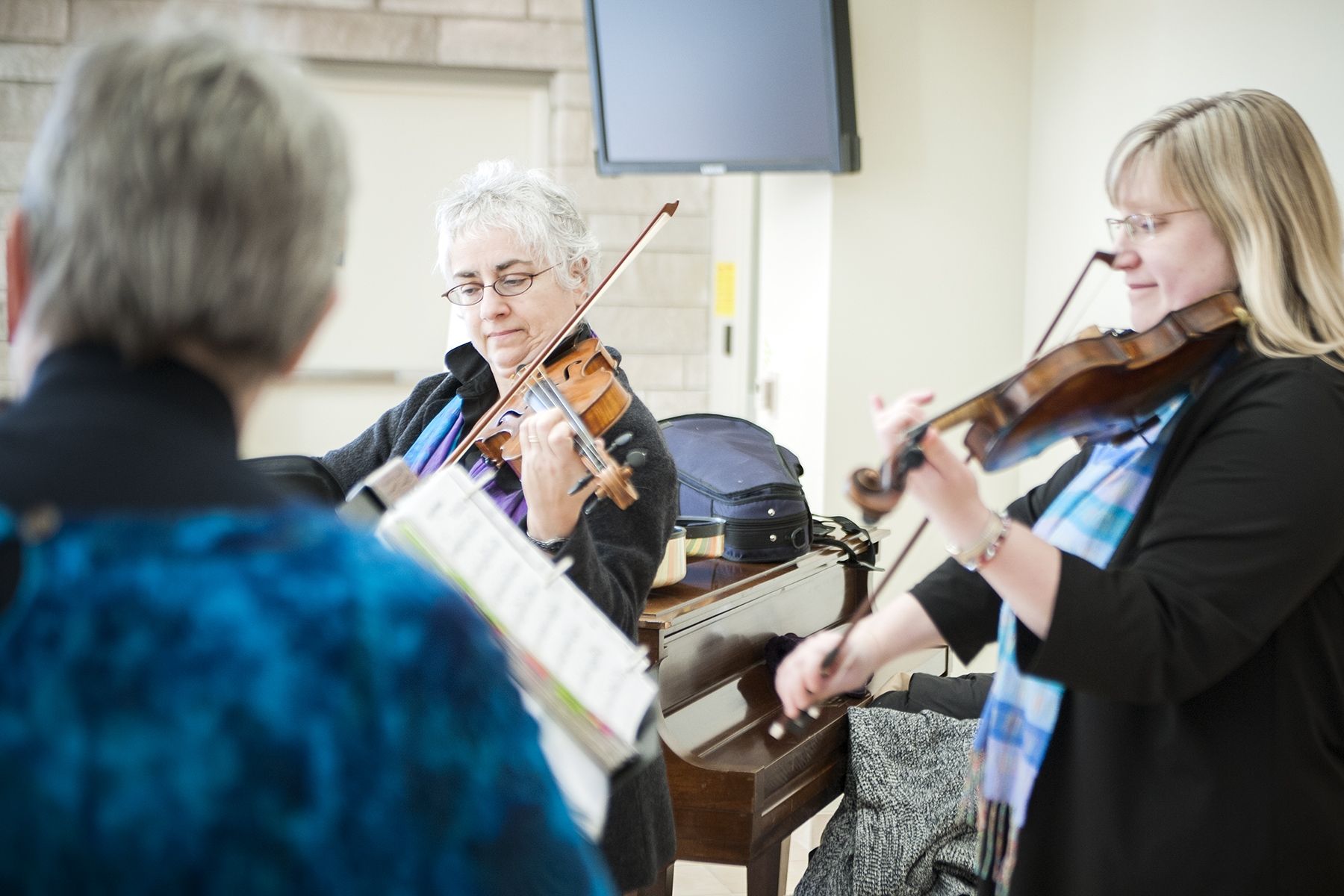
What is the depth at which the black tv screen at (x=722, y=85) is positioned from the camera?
9.70ft

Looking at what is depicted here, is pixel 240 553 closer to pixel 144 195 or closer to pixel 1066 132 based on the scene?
pixel 144 195

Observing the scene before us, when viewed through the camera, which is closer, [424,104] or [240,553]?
[240,553]

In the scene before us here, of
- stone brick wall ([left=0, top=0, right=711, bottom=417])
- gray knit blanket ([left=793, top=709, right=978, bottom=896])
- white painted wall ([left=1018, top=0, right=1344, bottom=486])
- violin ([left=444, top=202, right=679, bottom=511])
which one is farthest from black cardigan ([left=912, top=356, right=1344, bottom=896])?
stone brick wall ([left=0, top=0, right=711, bottom=417])

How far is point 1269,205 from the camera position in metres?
1.22

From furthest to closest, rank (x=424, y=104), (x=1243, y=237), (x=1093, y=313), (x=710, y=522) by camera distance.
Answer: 1. (x=424, y=104)
2. (x=1093, y=313)
3. (x=710, y=522)
4. (x=1243, y=237)

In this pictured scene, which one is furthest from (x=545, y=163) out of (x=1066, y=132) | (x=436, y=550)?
(x=436, y=550)

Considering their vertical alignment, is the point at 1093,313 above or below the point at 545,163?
below

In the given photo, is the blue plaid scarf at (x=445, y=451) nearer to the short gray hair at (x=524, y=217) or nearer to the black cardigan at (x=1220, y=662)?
the short gray hair at (x=524, y=217)

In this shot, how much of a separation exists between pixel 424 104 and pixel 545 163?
44 cm

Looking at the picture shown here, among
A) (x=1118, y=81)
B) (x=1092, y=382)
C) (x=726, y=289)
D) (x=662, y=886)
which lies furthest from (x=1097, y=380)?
(x=726, y=289)

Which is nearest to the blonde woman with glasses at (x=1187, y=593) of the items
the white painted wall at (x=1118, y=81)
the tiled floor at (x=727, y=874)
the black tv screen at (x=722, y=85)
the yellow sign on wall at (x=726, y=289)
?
the white painted wall at (x=1118, y=81)

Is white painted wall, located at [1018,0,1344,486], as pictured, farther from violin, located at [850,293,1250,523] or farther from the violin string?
the violin string

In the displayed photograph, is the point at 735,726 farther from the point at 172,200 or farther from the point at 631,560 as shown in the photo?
the point at 172,200

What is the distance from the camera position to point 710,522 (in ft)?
7.15
